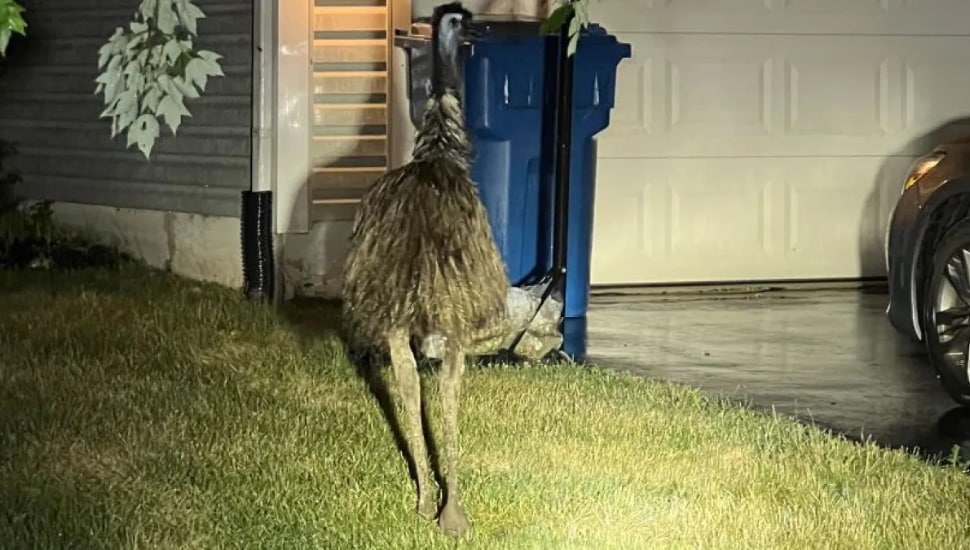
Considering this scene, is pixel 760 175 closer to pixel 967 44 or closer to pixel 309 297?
pixel 967 44

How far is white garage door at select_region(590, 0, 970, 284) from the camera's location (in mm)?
9539

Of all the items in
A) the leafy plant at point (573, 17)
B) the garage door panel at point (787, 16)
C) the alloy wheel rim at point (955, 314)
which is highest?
the garage door panel at point (787, 16)

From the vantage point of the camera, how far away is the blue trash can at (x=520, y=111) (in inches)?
303

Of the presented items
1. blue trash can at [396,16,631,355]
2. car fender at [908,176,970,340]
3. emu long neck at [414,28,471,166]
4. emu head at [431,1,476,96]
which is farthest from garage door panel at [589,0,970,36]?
emu long neck at [414,28,471,166]

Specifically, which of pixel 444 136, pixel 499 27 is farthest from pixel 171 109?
pixel 499 27

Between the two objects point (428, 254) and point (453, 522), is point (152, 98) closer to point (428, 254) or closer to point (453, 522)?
point (428, 254)

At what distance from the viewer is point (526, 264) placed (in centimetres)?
796

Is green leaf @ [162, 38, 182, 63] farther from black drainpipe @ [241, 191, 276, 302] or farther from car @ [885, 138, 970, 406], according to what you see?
black drainpipe @ [241, 191, 276, 302]

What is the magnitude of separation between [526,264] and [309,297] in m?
1.48

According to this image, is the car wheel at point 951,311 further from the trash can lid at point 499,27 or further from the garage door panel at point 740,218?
the garage door panel at point 740,218

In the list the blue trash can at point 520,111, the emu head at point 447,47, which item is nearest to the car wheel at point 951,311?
the blue trash can at point 520,111

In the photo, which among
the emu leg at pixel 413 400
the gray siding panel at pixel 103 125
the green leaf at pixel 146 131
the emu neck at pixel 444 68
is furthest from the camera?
the gray siding panel at pixel 103 125

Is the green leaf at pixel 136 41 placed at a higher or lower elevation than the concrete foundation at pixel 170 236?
higher

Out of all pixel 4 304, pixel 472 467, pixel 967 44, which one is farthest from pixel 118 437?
pixel 967 44
